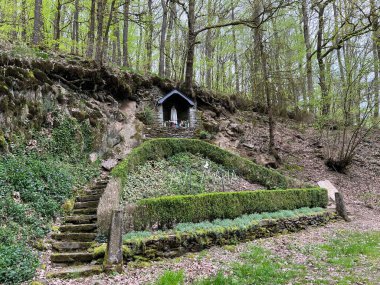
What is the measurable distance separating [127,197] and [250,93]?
57.2 ft

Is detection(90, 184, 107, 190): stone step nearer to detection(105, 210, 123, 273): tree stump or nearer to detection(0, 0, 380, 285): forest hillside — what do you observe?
detection(0, 0, 380, 285): forest hillside

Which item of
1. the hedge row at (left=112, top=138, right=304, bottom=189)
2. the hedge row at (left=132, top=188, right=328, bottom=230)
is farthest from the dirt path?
the hedge row at (left=112, top=138, right=304, bottom=189)

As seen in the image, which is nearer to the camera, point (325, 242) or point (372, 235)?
point (325, 242)

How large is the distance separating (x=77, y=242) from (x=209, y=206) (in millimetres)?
3625

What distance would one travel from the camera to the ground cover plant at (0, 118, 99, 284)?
5492 mm

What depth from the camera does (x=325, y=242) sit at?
328 inches

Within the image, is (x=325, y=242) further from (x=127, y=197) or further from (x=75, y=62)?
(x=75, y=62)

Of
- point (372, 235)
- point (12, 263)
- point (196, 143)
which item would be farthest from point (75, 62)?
point (372, 235)

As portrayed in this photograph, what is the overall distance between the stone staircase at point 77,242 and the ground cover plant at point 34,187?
361mm

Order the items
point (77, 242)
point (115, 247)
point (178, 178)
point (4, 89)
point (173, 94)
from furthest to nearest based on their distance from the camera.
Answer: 1. point (173, 94)
2. point (178, 178)
3. point (4, 89)
4. point (77, 242)
5. point (115, 247)

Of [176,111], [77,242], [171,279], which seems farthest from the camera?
[176,111]

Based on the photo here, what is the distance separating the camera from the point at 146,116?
16875 mm

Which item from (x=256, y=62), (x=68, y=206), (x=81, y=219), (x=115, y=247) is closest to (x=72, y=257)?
(x=115, y=247)

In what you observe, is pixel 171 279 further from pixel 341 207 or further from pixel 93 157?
pixel 341 207
